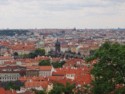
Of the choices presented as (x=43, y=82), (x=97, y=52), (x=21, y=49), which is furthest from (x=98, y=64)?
(x=21, y=49)

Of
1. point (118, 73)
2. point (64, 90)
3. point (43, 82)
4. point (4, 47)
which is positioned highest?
point (118, 73)

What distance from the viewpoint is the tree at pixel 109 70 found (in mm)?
13586

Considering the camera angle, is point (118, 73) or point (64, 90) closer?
point (118, 73)

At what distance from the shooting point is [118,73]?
44.9 ft

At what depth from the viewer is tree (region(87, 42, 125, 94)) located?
13.6 meters

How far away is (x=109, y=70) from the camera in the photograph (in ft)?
45.1

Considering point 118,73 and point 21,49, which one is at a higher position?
point 118,73

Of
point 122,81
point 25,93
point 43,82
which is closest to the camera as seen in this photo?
point 122,81

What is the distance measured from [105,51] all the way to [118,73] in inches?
30.7

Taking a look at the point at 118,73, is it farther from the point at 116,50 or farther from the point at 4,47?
the point at 4,47

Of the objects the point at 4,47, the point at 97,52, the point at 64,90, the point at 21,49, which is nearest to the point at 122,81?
the point at 97,52

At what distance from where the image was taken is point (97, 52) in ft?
47.0

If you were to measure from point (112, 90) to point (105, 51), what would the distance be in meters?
1.14

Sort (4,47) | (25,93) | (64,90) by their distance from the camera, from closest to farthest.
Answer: (64,90) → (25,93) → (4,47)
